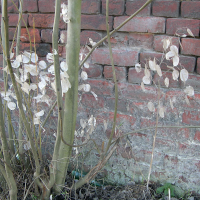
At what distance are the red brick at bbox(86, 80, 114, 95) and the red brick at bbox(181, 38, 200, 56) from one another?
1.49 feet

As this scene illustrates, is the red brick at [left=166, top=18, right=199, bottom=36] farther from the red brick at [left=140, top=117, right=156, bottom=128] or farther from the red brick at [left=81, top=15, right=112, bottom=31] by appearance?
the red brick at [left=140, top=117, right=156, bottom=128]

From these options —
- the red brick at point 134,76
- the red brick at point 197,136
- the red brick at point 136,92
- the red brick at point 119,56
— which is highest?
the red brick at point 119,56

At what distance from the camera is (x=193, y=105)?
1245 mm

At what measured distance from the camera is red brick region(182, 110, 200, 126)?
125cm

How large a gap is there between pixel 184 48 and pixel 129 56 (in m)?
0.29

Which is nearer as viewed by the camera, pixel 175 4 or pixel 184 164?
pixel 175 4

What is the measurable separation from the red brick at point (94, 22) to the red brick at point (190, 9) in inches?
15.4

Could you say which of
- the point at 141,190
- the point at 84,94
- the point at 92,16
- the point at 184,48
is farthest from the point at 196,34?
the point at 141,190

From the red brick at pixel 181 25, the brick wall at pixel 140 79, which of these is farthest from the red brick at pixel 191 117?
→ the red brick at pixel 181 25

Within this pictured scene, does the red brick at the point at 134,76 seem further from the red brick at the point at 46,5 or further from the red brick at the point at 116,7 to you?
the red brick at the point at 46,5

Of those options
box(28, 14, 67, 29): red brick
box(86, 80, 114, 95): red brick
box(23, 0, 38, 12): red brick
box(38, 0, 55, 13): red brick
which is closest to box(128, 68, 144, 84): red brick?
box(86, 80, 114, 95): red brick

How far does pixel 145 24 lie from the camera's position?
1220 mm

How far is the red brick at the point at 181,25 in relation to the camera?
3.73 feet

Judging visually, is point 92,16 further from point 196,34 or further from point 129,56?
point 196,34
